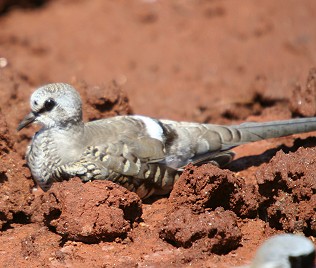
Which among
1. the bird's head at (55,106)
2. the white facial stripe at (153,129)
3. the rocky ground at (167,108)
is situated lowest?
the rocky ground at (167,108)

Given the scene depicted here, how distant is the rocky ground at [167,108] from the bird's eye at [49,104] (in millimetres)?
442

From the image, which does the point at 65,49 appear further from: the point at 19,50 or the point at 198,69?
the point at 198,69

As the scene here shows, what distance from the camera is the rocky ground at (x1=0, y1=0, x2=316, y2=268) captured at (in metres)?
5.58

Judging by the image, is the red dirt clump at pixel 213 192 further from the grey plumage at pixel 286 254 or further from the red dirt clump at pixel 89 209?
the grey plumage at pixel 286 254

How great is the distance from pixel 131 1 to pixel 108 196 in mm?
8338

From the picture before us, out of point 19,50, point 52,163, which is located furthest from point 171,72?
point 52,163

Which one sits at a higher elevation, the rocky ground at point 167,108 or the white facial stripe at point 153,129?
the white facial stripe at point 153,129

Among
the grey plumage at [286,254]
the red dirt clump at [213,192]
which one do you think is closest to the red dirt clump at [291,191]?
the red dirt clump at [213,192]

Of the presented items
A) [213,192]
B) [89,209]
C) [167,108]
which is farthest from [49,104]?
[167,108]

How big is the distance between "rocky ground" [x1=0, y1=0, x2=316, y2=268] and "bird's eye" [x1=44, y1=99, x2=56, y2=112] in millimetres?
442

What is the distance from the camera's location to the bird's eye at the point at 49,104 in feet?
21.4

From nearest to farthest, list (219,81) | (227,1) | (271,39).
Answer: (219,81)
(271,39)
(227,1)

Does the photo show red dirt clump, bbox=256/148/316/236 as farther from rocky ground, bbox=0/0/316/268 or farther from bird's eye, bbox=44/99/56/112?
bird's eye, bbox=44/99/56/112

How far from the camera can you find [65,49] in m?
12.6
